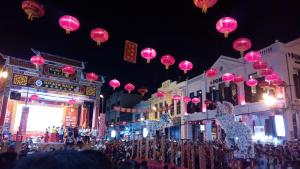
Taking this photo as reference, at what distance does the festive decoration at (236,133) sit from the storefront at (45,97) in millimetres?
14377

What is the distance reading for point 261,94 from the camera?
19625 mm

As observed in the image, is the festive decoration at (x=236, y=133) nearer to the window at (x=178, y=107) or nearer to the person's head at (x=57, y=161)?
the person's head at (x=57, y=161)

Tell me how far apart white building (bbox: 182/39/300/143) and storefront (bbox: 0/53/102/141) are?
38.3 ft

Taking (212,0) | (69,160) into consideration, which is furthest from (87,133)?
(69,160)

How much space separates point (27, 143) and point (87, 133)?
4.88 metres

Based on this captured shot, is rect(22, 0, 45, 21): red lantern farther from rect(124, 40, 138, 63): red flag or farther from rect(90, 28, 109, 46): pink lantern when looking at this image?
rect(124, 40, 138, 63): red flag

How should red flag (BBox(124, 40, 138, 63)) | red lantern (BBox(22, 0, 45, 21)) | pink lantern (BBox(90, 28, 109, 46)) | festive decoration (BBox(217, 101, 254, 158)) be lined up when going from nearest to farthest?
1. red lantern (BBox(22, 0, 45, 21))
2. festive decoration (BBox(217, 101, 254, 158))
3. pink lantern (BBox(90, 28, 109, 46))
4. red flag (BBox(124, 40, 138, 63))

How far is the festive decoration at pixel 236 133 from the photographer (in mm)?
8812

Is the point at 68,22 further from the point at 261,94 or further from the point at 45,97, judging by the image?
the point at 261,94

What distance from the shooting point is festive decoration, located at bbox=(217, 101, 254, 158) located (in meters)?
8.81

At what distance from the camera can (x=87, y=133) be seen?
1988cm

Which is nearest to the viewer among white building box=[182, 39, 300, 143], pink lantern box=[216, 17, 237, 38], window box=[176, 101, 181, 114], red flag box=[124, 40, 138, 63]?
pink lantern box=[216, 17, 237, 38]

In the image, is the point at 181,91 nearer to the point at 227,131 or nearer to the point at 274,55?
Answer: the point at 274,55

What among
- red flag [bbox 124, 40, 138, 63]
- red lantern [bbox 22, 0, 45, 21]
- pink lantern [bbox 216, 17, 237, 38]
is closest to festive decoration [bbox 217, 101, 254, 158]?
pink lantern [bbox 216, 17, 237, 38]
